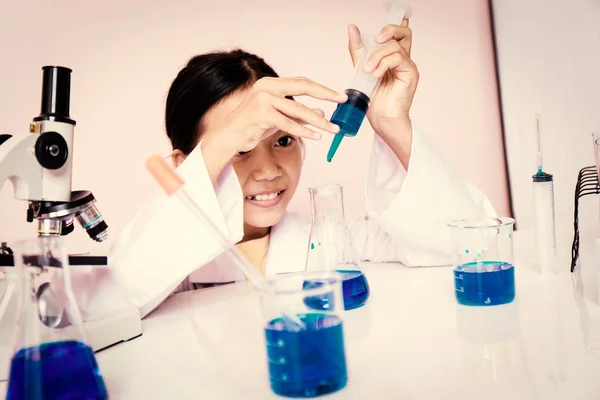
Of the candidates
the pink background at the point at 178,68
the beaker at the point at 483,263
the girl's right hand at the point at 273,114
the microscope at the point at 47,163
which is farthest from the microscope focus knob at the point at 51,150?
the pink background at the point at 178,68

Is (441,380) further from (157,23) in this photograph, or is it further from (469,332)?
(157,23)

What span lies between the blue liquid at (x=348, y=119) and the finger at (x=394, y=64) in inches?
4.4

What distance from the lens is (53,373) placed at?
0.52 meters

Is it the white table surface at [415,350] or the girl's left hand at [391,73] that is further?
the girl's left hand at [391,73]

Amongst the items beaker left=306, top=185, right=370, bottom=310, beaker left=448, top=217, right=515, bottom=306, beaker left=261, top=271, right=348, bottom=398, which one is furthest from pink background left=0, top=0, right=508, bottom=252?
beaker left=261, top=271, right=348, bottom=398

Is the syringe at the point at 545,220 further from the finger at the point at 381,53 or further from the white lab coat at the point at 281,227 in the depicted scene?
the finger at the point at 381,53

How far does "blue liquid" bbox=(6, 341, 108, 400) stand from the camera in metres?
0.51

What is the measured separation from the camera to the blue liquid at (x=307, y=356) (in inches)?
20.5

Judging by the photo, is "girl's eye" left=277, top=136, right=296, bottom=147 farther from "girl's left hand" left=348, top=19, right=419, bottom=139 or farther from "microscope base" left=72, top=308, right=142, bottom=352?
"microscope base" left=72, top=308, right=142, bottom=352

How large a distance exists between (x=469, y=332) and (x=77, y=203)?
590 millimetres

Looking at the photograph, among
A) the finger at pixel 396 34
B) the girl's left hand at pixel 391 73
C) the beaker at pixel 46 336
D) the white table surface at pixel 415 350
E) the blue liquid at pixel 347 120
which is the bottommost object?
the white table surface at pixel 415 350

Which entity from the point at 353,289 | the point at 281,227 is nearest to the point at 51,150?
the point at 353,289

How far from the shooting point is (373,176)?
4.14 ft

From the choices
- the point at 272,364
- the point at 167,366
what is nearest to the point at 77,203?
the point at 167,366
